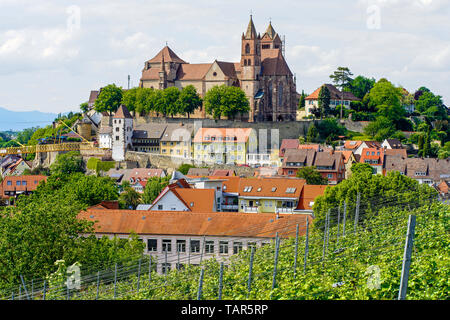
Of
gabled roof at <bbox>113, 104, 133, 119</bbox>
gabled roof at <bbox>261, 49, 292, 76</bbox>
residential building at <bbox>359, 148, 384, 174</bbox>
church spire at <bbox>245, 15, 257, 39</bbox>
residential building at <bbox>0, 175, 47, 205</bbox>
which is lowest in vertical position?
residential building at <bbox>0, 175, 47, 205</bbox>

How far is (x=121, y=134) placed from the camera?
8738 centimetres

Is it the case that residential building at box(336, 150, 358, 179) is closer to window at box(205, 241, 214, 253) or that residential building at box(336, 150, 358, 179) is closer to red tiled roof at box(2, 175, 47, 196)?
red tiled roof at box(2, 175, 47, 196)

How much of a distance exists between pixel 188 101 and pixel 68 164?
18.9 m

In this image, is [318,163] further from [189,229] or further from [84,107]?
[84,107]

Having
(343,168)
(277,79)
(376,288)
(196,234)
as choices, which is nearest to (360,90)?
(277,79)

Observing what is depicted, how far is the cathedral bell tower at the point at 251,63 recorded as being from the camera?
320 feet

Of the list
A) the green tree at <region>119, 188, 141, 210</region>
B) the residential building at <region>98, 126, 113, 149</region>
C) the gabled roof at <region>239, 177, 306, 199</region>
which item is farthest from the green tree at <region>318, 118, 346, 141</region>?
the gabled roof at <region>239, 177, 306, 199</region>

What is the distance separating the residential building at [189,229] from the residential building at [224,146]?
47.1 meters

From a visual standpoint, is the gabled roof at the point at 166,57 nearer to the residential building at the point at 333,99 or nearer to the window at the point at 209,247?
the residential building at the point at 333,99

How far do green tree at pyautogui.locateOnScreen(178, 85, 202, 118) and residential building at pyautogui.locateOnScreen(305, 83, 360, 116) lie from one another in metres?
15.6

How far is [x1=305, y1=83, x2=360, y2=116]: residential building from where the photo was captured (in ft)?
335

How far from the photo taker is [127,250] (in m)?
31.5
